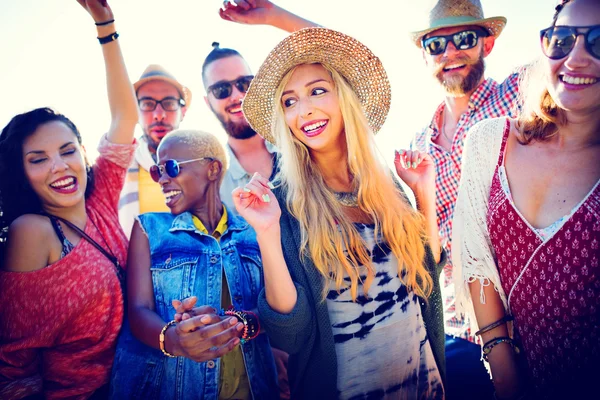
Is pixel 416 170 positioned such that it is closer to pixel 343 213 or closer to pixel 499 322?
pixel 343 213

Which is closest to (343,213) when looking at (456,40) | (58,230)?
(58,230)

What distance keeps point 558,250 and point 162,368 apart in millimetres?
2154

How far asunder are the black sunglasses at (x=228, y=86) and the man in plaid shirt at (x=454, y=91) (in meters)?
1.77

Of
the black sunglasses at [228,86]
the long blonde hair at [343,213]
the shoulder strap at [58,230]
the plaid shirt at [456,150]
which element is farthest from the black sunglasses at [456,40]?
the shoulder strap at [58,230]

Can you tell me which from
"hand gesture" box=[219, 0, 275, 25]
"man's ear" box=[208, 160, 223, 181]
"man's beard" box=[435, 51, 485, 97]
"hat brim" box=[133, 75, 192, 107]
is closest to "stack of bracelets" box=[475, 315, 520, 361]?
"man's ear" box=[208, 160, 223, 181]

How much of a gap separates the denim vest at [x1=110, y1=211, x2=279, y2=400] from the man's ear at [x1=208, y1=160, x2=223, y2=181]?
0.36 meters

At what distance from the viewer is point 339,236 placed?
2318 millimetres

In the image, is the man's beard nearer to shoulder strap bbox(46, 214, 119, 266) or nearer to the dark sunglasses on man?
the dark sunglasses on man

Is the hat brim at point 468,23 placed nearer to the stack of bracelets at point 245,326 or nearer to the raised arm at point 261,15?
the raised arm at point 261,15

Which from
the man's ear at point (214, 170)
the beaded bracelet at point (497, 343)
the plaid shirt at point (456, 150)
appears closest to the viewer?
the beaded bracelet at point (497, 343)

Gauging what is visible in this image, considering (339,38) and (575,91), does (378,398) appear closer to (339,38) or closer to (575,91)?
(575,91)

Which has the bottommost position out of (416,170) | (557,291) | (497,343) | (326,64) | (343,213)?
(497,343)

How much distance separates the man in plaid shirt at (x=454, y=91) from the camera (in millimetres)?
3727

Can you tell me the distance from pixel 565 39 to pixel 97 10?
111 inches
